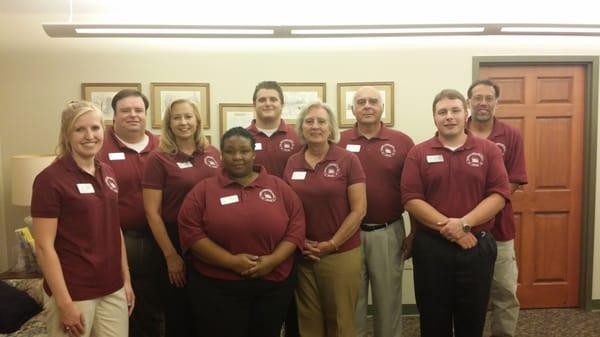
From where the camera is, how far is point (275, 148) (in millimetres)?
2670

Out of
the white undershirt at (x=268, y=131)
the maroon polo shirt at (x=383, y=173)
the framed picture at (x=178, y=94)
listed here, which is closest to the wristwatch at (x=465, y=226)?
the maroon polo shirt at (x=383, y=173)

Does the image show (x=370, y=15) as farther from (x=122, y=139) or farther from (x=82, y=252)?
(x=82, y=252)

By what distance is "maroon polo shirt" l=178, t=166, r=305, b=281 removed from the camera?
2027mm

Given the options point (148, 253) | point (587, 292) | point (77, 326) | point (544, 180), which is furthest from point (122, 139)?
point (587, 292)

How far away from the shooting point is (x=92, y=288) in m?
1.81

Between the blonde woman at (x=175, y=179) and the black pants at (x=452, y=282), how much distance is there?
3.97 ft

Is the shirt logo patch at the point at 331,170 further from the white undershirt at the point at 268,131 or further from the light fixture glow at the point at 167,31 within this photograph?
the light fixture glow at the point at 167,31

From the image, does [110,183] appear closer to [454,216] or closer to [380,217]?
Answer: [380,217]

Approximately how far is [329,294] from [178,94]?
81.4 inches

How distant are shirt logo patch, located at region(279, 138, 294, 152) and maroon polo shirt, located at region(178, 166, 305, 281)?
545 millimetres

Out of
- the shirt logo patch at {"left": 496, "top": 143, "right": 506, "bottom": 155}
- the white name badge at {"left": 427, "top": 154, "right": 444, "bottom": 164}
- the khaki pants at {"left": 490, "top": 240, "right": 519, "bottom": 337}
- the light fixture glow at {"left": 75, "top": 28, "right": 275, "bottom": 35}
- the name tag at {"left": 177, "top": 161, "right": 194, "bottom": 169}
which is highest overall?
the light fixture glow at {"left": 75, "top": 28, "right": 275, "bottom": 35}

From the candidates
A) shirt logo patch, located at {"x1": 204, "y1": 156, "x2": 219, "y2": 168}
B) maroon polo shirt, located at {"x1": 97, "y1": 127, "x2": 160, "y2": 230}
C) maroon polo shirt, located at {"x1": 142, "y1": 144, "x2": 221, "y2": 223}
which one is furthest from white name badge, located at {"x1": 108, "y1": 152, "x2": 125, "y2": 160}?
shirt logo patch, located at {"x1": 204, "y1": 156, "x2": 219, "y2": 168}

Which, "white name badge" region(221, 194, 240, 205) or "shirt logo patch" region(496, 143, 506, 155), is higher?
"shirt logo patch" region(496, 143, 506, 155)

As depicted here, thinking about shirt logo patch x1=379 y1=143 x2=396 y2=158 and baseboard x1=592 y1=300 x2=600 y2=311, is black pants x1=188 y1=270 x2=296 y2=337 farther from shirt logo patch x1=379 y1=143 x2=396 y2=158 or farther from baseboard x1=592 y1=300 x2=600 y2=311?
baseboard x1=592 y1=300 x2=600 y2=311
